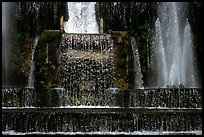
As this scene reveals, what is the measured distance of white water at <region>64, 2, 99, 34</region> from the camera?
22.7 metres

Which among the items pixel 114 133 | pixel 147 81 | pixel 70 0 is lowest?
pixel 114 133

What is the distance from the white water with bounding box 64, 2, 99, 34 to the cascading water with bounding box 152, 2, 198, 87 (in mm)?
2389

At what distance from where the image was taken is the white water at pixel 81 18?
22703 millimetres

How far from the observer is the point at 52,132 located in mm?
15914

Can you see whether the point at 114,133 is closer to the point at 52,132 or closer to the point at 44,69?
the point at 52,132

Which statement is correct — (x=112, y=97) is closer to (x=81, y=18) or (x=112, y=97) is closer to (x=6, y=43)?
(x=81, y=18)

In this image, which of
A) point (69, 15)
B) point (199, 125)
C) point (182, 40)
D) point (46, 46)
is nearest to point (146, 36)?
point (182, 40)

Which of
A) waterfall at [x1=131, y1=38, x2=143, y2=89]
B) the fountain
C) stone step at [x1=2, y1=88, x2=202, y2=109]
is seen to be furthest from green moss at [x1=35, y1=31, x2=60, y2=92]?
waterfall at [x1=131, y1=38, x2=143, y2=89]

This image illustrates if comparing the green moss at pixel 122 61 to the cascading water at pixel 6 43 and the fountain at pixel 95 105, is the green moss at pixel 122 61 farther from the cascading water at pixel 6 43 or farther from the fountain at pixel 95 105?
the cascading water at pixel 6 43

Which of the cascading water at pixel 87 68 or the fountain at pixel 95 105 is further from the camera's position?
the cascading water at pixel 87 68

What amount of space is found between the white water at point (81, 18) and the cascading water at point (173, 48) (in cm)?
239

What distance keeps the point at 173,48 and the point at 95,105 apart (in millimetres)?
6327

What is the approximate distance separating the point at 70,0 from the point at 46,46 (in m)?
4.00

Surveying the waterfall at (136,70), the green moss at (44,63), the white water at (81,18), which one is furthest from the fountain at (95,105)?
the white water at (81,18)
